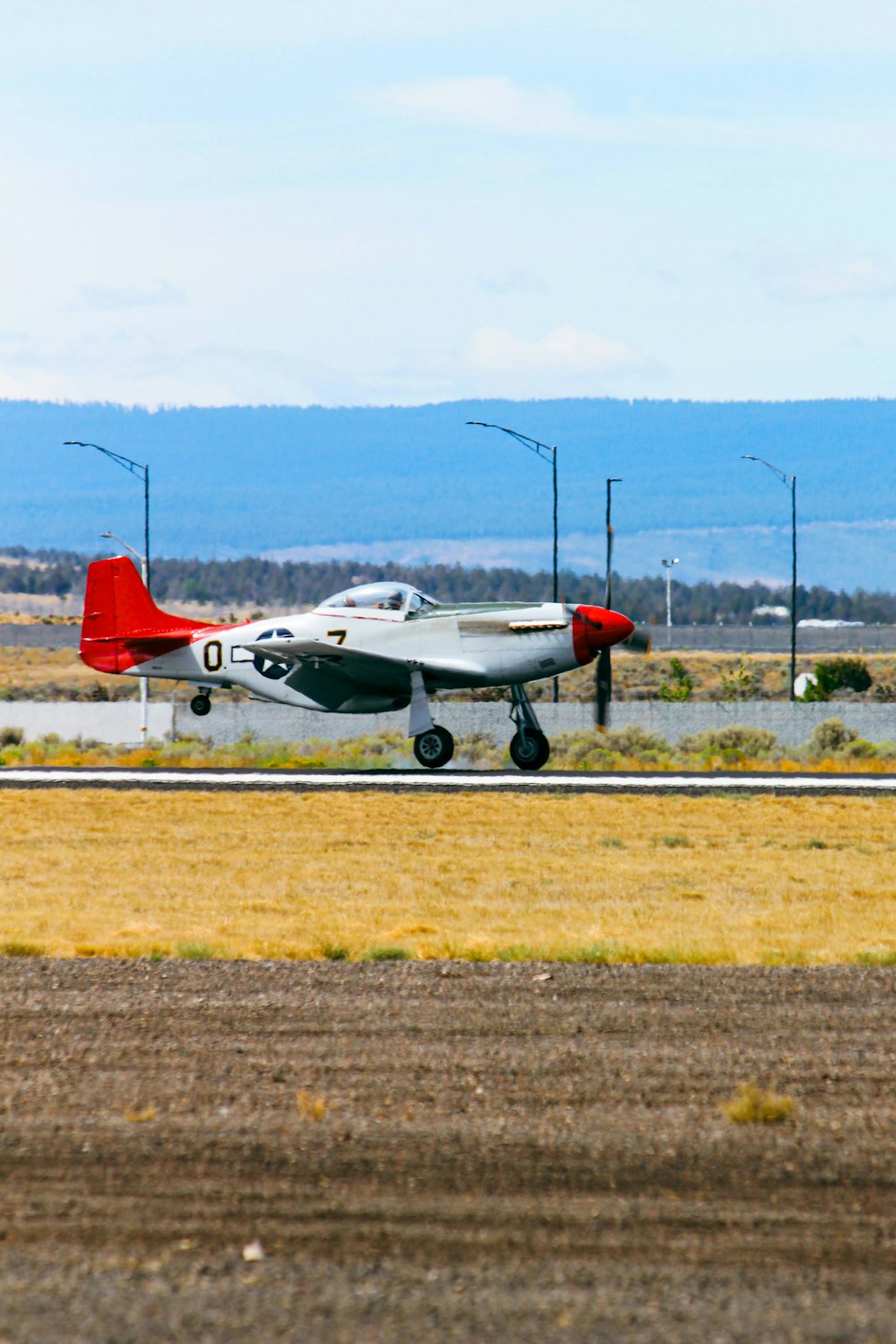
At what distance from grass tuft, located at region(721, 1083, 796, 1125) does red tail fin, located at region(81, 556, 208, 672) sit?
2988 centimetres

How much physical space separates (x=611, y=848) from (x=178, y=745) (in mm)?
26579

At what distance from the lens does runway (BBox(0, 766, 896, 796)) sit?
30.3 m

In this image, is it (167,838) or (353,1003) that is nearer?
(353,1003)

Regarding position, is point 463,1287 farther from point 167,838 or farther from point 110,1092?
point 167,838

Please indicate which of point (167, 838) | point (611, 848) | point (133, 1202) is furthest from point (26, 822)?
point (133, 1202)

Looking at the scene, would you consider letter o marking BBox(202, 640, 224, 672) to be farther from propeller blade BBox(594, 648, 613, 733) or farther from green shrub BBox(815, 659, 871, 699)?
green shrub BBox(815, 659, 871, 699)

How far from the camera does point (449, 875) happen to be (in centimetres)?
1872

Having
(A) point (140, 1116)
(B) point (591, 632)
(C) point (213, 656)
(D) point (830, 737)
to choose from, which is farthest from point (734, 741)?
(A) point (140, 1116)

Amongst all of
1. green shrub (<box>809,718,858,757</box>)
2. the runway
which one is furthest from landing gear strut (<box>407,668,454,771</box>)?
green shrub (<box>809,718,858,757</box>)

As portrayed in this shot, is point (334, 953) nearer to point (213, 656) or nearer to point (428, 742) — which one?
point (428, 742)

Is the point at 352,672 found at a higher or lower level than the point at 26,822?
higher

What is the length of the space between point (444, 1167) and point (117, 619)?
31456mm

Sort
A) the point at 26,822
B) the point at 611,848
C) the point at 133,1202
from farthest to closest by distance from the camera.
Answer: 1. the point at 26,822
2. the point at 611,848
3. the point at 133,1202

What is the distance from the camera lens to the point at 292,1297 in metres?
5.18
